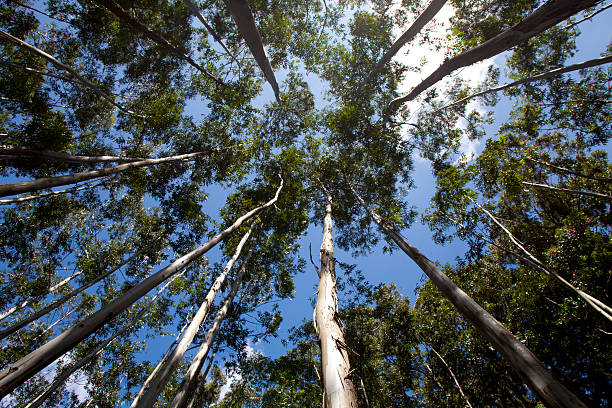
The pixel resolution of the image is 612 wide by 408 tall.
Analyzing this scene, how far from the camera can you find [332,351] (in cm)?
219

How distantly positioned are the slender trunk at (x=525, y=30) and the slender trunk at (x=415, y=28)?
214 centimetres

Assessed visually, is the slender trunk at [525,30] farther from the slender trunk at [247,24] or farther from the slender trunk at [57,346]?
the slender trunk at [57,346]

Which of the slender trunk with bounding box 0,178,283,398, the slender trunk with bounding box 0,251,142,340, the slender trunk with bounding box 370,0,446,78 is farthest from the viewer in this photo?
the slender trunk with bounding box 370,0,446,78

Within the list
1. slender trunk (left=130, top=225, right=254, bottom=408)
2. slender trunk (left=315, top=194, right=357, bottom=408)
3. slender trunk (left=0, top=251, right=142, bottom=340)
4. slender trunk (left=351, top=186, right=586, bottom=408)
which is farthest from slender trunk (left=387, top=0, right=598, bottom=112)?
slender trunk (left=0, top=251, right=142, bottom=340)

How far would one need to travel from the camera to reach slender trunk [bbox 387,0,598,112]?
15.2ft

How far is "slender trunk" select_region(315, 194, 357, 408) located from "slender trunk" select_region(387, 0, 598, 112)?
712 cm

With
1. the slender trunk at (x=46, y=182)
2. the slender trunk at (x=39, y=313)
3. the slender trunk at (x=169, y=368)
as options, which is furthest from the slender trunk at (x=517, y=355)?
the slender trunk at (x=39, y=313)

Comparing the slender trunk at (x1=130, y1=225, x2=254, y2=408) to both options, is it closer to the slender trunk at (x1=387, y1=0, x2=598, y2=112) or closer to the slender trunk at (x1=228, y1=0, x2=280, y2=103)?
the slender trunk at (x1=228, y1=0, x2=280, y2=103)

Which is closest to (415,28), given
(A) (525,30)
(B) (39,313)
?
(A) (525,30)

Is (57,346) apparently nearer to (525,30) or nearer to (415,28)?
(525,30)

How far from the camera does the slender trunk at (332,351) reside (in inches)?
68.9

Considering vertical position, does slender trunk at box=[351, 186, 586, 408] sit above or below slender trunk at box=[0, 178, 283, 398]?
above

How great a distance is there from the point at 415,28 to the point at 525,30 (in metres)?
4.14

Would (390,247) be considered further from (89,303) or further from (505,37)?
(89,303)
